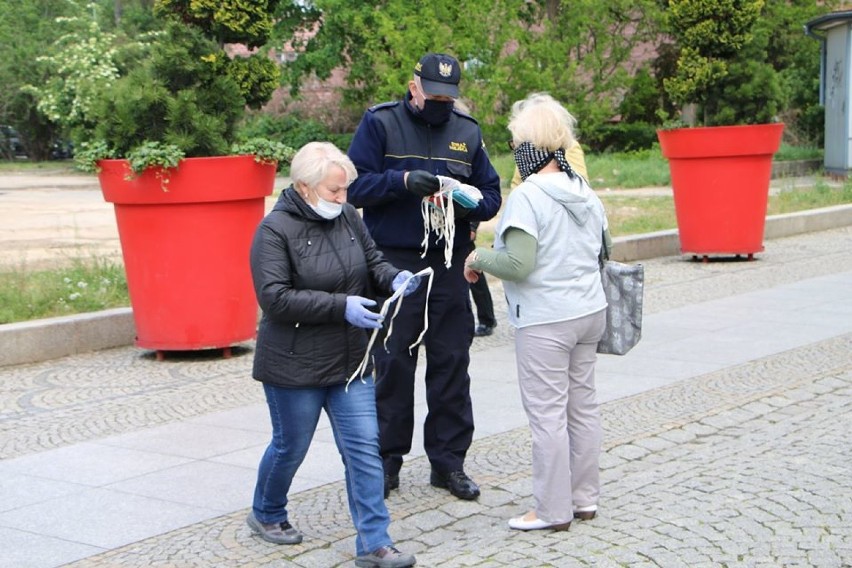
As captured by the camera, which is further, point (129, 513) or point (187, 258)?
point (187, 258)

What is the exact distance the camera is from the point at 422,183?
204 inches

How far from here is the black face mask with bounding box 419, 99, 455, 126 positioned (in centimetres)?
546

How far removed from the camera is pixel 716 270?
1316 centimetres

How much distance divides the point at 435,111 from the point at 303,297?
1396 mm

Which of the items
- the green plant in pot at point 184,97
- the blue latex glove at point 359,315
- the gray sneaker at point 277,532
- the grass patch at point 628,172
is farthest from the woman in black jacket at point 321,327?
the grass patch at point 628,172

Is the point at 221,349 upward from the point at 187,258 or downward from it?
downward

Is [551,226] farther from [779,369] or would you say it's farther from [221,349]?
[221,349]

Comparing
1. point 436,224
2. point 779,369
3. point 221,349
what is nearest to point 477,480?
point 436,224

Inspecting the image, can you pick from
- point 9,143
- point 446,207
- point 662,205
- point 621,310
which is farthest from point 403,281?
point 9,143

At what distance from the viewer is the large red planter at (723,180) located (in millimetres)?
13172

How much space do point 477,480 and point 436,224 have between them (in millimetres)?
1307

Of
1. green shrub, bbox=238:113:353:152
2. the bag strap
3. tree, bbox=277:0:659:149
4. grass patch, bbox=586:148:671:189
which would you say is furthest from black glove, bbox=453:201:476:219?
green shrub, bbox=238:113:353:152

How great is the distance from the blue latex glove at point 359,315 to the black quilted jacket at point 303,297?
3 cm

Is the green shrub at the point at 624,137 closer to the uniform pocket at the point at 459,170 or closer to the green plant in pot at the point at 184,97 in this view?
the green plant in pot at the point at 184,97
